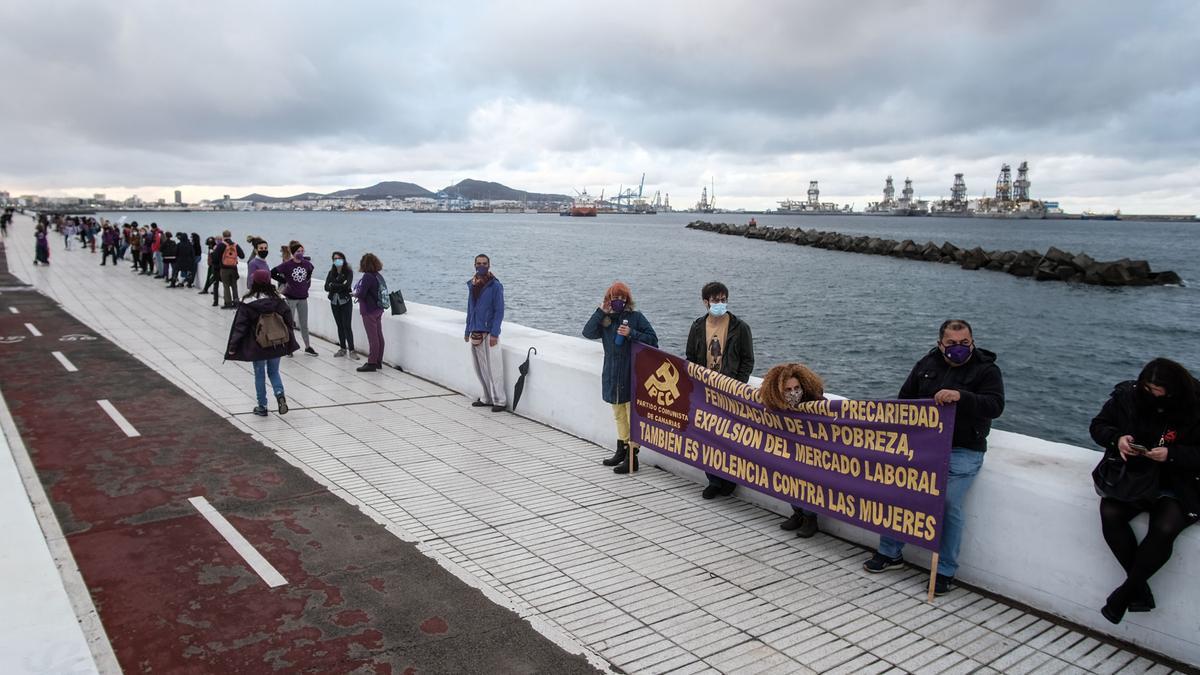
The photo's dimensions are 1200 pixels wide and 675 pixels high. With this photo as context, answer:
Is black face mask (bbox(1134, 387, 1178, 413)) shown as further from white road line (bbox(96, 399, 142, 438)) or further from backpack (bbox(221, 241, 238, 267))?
backpack (bbox(221, 241, 238, 267))

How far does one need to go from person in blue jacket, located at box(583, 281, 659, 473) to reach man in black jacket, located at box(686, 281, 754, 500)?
2.00 ft

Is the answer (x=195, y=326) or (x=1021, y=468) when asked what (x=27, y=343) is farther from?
(x=1021, y=468)

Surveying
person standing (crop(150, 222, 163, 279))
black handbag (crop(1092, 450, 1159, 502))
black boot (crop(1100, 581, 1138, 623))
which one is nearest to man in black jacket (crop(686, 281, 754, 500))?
black handbag (crop(1092, 450, 1159, 502))

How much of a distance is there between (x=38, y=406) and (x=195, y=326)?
711cm

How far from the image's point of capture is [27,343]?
1409 centimetres

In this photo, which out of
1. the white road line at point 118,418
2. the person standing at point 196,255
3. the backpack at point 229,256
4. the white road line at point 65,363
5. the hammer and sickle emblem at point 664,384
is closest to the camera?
the hammer and sickle emblem at point 664,384

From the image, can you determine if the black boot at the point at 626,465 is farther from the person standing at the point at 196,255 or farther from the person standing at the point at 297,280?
the person standing at the point at 196,255

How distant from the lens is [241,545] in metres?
5.95

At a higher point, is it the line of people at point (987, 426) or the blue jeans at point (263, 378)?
the line of people at point (987, 426)

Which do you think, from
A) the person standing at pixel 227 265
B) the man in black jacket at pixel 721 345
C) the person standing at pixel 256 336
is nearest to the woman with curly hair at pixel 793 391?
the man in black jacket at pixel 721 345

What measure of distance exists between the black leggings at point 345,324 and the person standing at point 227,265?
6.69 metres

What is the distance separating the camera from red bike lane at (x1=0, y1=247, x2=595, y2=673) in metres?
4.52

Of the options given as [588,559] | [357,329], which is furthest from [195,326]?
[588,559]

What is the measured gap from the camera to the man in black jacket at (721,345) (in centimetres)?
706
